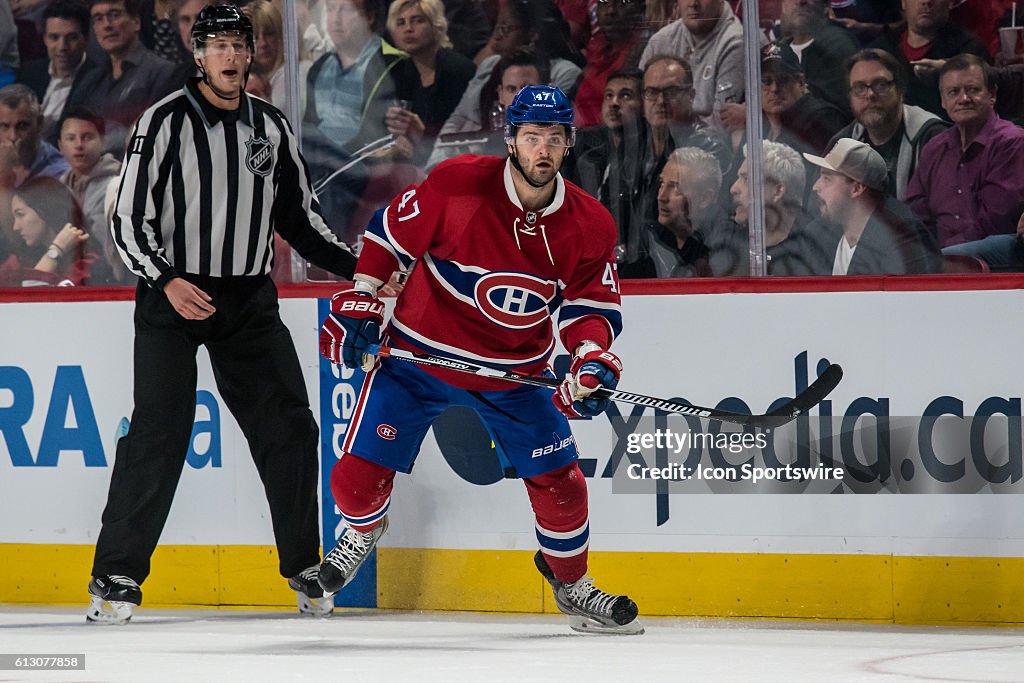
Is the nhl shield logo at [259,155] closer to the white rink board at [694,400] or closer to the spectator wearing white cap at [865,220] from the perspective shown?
the white rink board at [694,400]

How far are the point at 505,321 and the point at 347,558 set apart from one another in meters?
0.66

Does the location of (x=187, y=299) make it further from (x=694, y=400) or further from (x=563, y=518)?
(x=694, y=400)

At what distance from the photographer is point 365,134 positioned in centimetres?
421

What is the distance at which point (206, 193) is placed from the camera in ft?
12.2

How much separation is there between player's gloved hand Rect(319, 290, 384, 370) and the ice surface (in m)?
0.60

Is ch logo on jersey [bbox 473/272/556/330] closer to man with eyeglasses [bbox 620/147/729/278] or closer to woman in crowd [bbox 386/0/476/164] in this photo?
man with eyeglasses [bbox 620/147/729/278]

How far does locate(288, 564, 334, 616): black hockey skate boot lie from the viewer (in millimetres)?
3781

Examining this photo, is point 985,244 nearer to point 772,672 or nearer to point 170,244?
point 772,672

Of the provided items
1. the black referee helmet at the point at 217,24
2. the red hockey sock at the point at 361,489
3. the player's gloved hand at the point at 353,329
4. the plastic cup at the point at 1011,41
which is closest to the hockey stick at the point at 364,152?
the black referee helmet at the point at 217,24

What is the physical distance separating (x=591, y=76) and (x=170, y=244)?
115cm

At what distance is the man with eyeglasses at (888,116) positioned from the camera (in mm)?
3812

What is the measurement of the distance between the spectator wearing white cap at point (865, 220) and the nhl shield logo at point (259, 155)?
131 cm

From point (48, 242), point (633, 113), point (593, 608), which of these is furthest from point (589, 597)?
point (48, 242)

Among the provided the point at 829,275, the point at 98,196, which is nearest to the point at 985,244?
the point at 829,275
